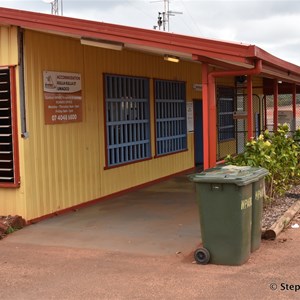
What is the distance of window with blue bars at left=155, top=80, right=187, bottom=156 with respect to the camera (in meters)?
Result: 12.8

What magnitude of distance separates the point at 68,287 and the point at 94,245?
168 centimetres

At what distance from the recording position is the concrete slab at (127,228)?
23.3 ft

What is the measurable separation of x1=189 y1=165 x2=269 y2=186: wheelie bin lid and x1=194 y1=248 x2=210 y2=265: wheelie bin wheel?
0.79 meters

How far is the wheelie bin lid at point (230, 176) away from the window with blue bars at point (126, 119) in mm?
4535

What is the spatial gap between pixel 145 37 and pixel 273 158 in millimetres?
2998

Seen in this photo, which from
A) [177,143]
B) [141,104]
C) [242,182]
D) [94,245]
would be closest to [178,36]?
[242,182]

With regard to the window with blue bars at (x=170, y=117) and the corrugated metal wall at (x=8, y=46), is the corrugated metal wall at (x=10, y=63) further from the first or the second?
the window with blue bars at (x=170, y=117)

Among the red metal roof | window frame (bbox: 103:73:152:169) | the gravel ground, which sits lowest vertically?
the gravel ground

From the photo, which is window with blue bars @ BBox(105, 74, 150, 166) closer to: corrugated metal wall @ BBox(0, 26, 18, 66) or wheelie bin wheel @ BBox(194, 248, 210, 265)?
corrugated metal wall @ BBox(0, 26, 18, 66)

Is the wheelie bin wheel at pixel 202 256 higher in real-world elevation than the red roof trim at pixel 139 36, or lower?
lower

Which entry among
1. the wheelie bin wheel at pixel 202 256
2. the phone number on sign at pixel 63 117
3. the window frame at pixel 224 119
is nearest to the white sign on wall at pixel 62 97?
the phone number on sign at pixel 63 117

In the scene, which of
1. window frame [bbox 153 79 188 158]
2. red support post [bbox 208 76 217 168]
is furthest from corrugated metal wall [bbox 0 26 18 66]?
window frame [bbox 153 79 188 158]

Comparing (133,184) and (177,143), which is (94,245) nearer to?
(133,184)

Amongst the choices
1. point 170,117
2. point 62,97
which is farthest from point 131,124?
point 62,97
